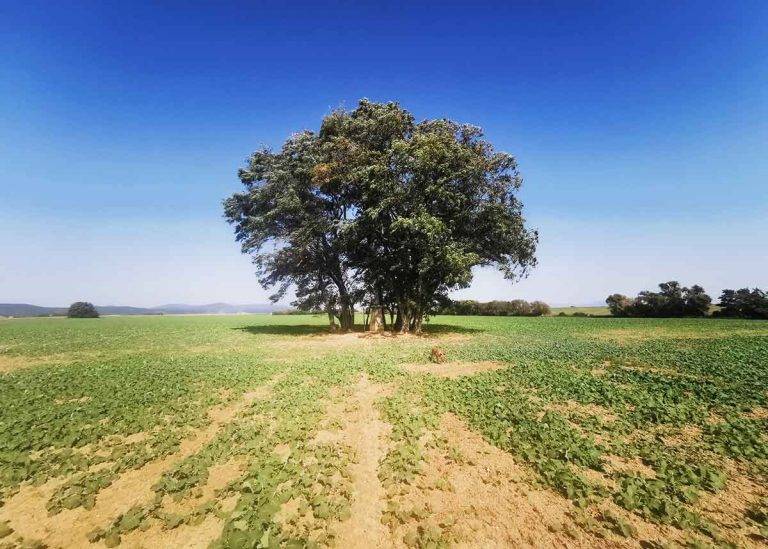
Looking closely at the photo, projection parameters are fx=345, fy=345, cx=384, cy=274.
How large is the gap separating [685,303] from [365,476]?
7655 cm

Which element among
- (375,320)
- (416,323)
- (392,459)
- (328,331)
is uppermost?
(375,320)

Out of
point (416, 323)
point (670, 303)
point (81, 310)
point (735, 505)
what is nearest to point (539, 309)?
point (670, 303)

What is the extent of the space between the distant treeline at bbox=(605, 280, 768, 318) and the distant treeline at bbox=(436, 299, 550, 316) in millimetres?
13393

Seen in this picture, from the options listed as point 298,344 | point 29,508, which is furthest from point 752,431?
point 298,344

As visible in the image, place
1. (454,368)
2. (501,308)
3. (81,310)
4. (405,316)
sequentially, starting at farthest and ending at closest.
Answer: (81,310) → (501,308) → (405,316) → (454,368)

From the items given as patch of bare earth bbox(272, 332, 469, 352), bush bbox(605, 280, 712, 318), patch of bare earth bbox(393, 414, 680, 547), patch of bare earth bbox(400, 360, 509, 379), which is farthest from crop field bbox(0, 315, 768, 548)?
bush bbox(605, 280, 712, 318)

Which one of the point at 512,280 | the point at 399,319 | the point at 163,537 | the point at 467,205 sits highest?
the point at 467,205

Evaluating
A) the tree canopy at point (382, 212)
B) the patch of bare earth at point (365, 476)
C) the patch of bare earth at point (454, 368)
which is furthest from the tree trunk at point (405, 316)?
the patch of bare earth at point (365, 476)

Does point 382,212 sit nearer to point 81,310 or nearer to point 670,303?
point 670,303

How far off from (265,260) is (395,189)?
13.4 m

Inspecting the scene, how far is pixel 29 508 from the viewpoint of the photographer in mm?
5602

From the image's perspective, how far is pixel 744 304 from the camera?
53.7m

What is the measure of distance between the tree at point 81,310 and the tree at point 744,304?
13448 centimetres

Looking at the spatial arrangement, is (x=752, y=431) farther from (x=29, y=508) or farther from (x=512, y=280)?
(x=512, y=280)
